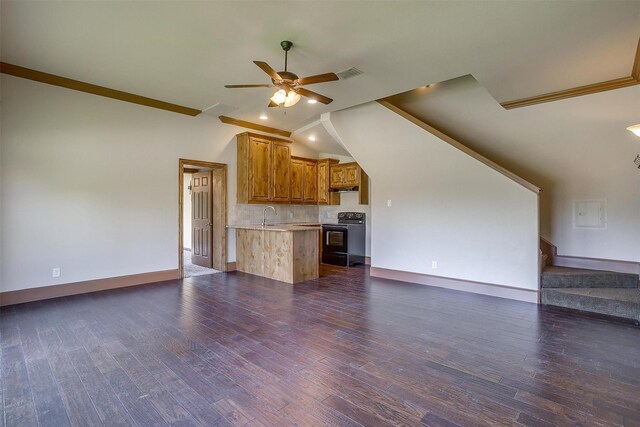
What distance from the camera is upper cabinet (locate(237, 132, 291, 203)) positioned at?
249 inches

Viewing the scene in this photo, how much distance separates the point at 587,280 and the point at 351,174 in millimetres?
4689

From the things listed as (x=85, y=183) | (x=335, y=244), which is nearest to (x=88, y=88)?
(x=85, y=183)

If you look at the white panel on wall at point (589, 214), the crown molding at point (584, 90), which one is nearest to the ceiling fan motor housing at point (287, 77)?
the crown molding at point (584, 90)

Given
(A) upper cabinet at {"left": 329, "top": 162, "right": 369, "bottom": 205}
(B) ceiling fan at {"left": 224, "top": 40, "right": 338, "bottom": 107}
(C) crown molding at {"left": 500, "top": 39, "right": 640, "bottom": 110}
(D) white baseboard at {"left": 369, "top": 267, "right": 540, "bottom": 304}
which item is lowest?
(D) white baseboard at {"left": 369, "top": 267, "right": 540, "bottom": 304}

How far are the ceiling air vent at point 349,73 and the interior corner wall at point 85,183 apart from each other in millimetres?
3159

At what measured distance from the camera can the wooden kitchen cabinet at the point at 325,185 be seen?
7.86 metres

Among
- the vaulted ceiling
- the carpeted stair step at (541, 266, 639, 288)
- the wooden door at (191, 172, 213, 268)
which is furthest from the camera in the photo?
the wooden door at (191, 172, 213, 268)

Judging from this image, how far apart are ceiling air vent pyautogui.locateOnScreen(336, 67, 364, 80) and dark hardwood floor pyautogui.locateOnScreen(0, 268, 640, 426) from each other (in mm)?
3024

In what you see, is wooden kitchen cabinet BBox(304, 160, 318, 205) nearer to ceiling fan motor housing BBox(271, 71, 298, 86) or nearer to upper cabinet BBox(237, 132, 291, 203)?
upper cabinet BBox(237, 132, 291, 203)

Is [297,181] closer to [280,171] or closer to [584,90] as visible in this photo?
[280,171]

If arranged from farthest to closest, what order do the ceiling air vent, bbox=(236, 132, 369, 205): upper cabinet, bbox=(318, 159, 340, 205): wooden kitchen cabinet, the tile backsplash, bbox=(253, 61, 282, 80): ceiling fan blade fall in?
bbox=(318, 159, 340, 205): wooden kitchen cabinet < the tile backsplash < bbox=(236, 132, 369, 205): upper cabinet < the ceiling air vent < bbox=(253, 61, 282, 80): ceiling fan blade

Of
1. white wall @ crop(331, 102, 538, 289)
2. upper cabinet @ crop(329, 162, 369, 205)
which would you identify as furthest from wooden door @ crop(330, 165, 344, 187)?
white wall @ crop(331, 102, 538, 289)

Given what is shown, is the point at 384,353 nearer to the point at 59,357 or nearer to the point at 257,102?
the point at 59,357

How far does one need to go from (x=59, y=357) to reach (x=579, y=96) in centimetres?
625
